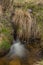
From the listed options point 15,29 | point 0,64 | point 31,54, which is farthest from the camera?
point 15,29

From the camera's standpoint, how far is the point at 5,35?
7.62m

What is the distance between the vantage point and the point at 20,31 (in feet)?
25.2

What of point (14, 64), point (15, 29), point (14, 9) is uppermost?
point (14, 9)

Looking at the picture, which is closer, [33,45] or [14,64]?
[14,64]

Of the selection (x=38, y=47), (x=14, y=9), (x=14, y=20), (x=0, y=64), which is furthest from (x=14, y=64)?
(x=14, y=9)

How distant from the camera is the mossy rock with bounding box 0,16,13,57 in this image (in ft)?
23.7

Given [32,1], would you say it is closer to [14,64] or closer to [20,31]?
[20,31]

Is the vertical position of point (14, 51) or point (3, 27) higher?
point (3, 27)

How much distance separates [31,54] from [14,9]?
1652 mm

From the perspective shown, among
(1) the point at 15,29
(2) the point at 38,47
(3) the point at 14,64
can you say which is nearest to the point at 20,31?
(1) the point at 15,29

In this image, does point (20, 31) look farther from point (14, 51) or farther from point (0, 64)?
point (0, 64)

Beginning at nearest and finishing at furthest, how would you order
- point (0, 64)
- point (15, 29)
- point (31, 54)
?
point (0, 64) < point (31, 54) < point (15, 29)

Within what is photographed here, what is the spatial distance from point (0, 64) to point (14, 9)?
6.82 ft

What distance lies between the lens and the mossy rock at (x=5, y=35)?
722 cm
